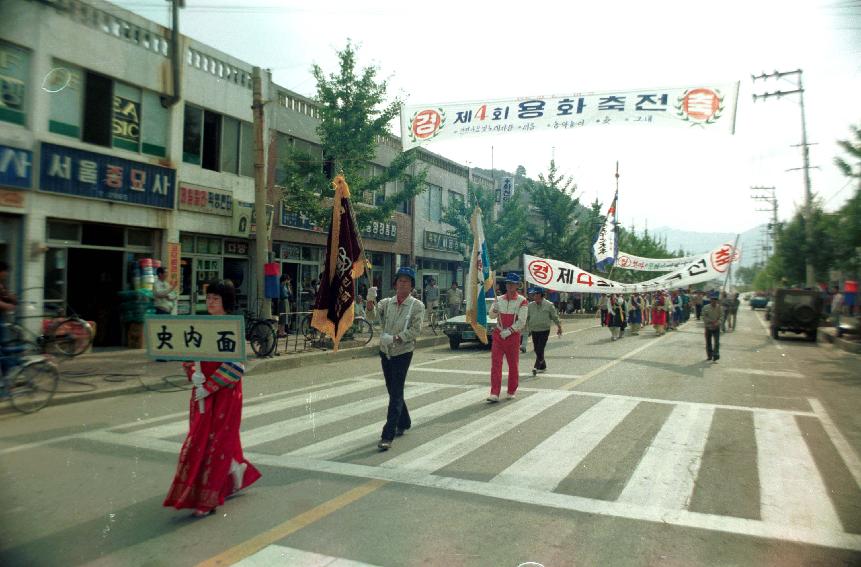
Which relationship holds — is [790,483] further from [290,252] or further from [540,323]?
[290,252]

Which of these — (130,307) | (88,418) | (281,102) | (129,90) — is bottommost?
(88,418)

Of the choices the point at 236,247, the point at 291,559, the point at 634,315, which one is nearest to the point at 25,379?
the point at 291,559

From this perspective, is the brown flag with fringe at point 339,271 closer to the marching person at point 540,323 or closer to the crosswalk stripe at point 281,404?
the crosswalk stripe at point 281,404

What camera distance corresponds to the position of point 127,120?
14.6 m

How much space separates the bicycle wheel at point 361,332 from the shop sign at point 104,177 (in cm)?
571

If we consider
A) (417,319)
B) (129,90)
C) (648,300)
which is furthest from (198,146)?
(648,300)

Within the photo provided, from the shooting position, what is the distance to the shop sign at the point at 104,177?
41.5 feet

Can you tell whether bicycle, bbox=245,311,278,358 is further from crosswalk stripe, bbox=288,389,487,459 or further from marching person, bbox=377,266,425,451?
marching person, bbox=377,266,425,451

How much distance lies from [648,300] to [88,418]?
29.1 m

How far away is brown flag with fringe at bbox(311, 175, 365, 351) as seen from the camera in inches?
295

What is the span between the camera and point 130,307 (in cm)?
1473

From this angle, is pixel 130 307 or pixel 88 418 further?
pixel 130 307

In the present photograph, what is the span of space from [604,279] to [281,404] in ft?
42.4

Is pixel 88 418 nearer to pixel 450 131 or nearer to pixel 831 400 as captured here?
pixel 450 131
